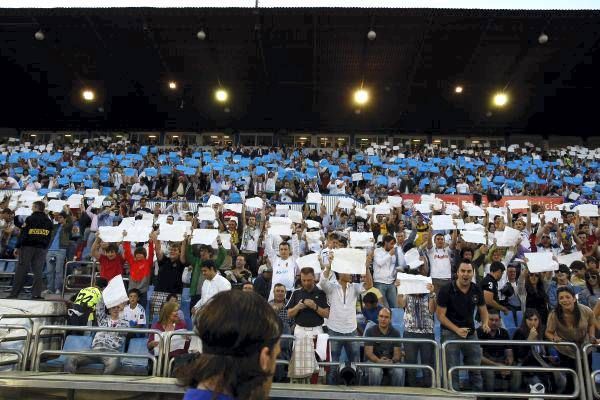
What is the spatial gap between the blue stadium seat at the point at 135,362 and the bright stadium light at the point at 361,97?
18330 mm

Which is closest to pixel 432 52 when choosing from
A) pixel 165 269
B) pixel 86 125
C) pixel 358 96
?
pixel 358 96

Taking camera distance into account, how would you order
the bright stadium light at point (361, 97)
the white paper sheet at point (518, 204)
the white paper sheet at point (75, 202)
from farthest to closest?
the bright stadium light at point (361, 97) → the white paper sheet at point (75, 202) → the white paper sheet at point (518, 204)

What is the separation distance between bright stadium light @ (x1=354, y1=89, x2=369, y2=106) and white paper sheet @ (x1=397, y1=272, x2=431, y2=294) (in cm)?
1767

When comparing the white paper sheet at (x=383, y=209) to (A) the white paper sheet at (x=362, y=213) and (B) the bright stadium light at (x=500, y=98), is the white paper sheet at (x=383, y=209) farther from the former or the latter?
(B) the bright stadium light at (x=500, y=98)

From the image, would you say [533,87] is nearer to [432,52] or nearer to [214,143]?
[432,52]

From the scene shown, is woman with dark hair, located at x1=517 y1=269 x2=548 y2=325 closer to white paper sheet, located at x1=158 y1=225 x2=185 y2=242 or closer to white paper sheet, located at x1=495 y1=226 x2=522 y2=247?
white paper sheet, located at x1=495 y1=226 x2=522 y2=247

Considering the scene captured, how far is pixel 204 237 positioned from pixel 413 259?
353 centimetres

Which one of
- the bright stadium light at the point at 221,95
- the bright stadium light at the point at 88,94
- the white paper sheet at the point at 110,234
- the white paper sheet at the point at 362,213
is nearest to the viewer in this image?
the white paper sheet at the point at 110,234

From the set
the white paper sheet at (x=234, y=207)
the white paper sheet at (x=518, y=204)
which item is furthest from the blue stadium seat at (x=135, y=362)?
the white paper sheet at (x=518, y=204)

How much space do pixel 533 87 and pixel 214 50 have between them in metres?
14.8

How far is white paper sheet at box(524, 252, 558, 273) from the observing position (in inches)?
298

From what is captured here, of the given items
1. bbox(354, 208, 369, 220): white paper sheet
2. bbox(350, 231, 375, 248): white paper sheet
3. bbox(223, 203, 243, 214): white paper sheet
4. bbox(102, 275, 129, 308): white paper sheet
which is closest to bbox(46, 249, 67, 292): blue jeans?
bbox(223, 203, 243, 214): white paper sheet

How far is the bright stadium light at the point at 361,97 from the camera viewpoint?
2384 cm

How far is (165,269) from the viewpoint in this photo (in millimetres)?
8344
